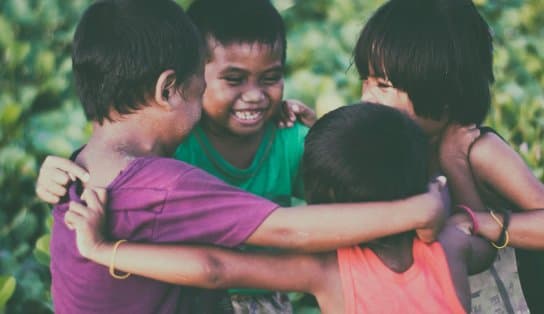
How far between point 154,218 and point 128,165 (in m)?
0.16

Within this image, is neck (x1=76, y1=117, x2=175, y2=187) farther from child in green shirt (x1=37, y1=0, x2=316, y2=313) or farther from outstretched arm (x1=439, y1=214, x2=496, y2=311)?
outstretched arm (x1=439, y1=214, x2=496, y2=311)

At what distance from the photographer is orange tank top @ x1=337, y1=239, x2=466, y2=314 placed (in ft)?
7.16

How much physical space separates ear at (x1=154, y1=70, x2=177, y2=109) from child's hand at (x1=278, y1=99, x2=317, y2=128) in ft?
2.81

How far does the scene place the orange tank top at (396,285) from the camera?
218cm

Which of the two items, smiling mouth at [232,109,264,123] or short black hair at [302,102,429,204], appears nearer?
→ short black hair at [302,102,429,204]

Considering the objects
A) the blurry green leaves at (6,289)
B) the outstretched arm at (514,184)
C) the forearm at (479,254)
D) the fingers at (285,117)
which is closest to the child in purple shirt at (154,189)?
the forearm at (479,254)

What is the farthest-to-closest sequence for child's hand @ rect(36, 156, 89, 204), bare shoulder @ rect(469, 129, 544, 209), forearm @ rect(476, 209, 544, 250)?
bare shoulder @ rect(469, 129, 544, 209) < forearm @ rect(476, 209, 544, 250) < child's hand @ rect(36, 156, 89, 204)

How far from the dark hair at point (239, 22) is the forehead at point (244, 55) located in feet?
0.05

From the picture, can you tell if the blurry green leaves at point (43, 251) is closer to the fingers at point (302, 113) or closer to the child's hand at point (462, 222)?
the fingers at point (302, 113)

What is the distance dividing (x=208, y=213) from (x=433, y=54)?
3.38ft

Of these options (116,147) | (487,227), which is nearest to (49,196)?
(116,147)

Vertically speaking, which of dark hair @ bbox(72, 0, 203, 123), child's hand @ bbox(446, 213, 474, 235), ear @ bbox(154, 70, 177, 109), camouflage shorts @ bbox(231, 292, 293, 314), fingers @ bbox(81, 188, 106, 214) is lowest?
camouflage shorts @ bbox(231, 292, 293, 314)

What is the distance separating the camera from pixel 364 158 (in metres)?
2.17

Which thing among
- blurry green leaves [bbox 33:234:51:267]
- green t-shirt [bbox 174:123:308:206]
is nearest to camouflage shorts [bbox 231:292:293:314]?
green t-shirt [bbox 174:123:308:206]
